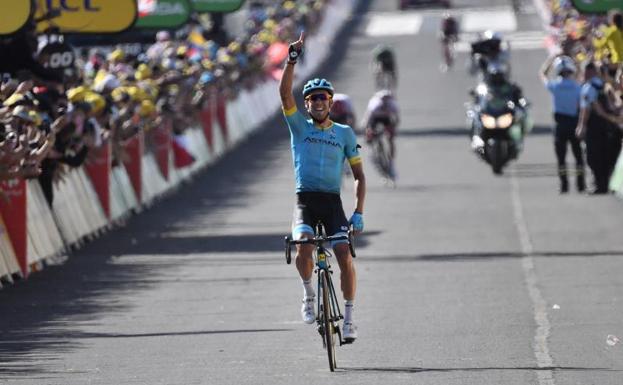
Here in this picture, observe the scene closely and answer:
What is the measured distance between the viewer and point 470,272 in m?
19.8

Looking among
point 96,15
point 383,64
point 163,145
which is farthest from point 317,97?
point 383,64

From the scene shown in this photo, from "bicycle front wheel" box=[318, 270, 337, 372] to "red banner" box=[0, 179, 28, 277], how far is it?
6600 millimetres

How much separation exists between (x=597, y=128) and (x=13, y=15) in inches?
470

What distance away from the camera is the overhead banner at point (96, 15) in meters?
22.2

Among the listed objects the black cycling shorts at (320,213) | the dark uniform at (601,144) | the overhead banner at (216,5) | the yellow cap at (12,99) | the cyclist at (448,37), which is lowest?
the cyclist at (448,37)

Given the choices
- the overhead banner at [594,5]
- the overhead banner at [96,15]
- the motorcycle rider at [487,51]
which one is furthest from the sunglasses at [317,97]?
the motorcycle rider at [487,51]

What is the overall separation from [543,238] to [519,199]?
20.6ft

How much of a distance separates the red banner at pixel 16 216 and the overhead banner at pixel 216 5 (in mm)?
11144

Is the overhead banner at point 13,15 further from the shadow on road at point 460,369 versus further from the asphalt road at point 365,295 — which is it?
the shadow on road at point 460,369

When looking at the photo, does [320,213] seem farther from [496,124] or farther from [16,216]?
[496,124]

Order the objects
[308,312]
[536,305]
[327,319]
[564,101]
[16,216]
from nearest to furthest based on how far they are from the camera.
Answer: [327,319], [308,312], [536,305], [16,216], [564,101]

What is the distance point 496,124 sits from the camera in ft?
98.8

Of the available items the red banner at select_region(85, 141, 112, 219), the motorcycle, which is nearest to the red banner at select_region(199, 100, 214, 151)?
the motorcycle

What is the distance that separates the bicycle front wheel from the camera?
12930mm
